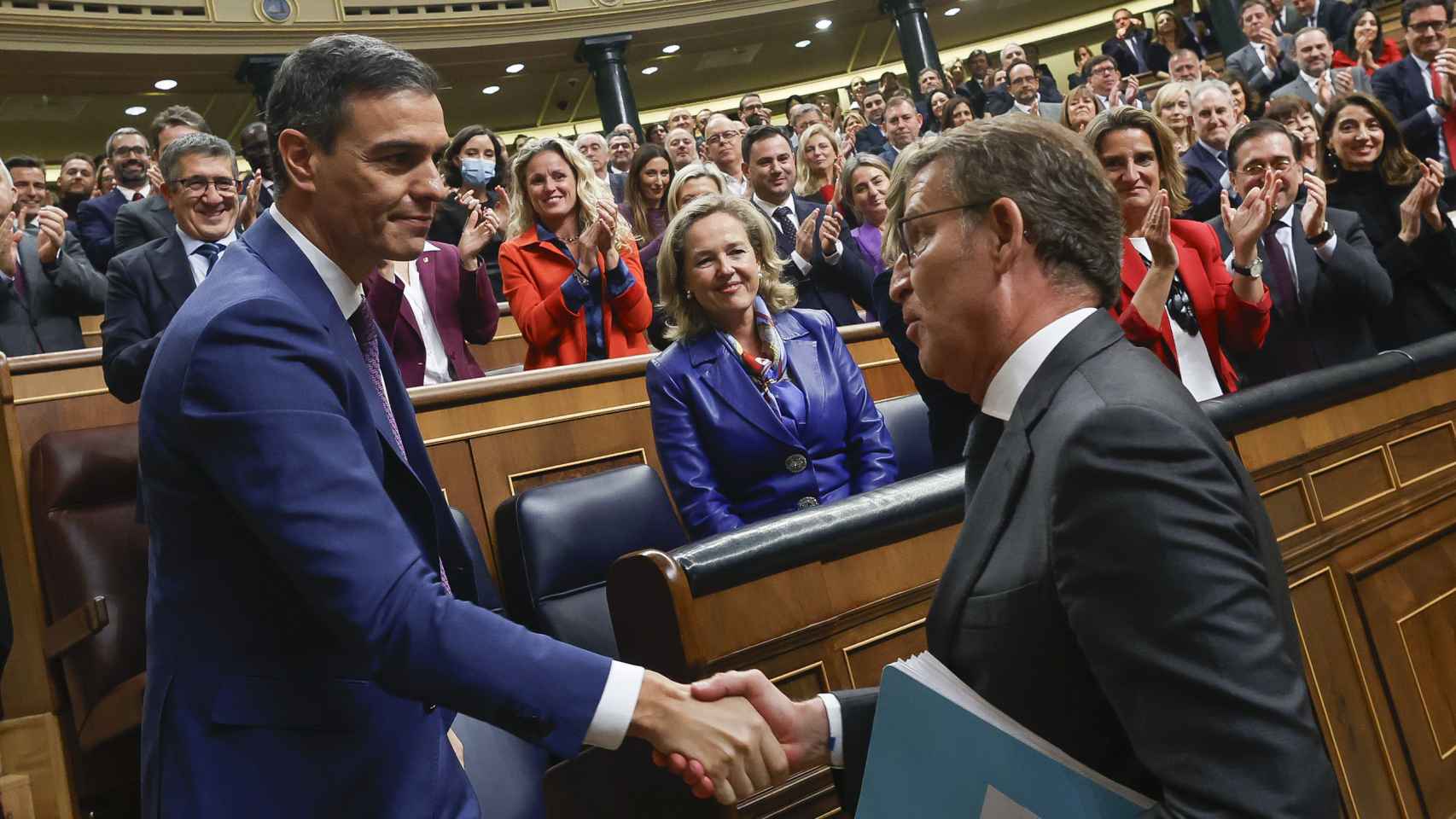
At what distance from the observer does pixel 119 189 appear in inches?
170

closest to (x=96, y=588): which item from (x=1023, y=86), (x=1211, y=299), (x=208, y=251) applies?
(x=208, y=251)

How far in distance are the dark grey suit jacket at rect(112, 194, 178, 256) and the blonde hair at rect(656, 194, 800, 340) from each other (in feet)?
6.45

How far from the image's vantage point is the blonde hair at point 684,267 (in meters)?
2.10

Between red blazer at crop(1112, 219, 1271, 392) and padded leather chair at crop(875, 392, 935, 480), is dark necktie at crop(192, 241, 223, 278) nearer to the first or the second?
padded leather chair at crop(875, 392, 935, 480)

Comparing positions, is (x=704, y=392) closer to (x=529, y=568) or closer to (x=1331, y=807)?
(x=529, y=568)

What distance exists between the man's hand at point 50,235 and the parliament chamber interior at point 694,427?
0.03 meters

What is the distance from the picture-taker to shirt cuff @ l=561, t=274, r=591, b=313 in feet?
8.61

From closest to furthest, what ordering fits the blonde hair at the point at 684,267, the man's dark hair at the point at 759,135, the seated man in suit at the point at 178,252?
the blonde hair at the point at 684,267 < the seated man in suit at the point at 178,252 < the man's dark hair at the point at 759,135

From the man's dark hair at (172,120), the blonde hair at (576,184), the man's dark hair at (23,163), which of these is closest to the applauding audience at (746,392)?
the blonde hair at (576,184)

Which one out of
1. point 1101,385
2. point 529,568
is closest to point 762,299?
point 529,568

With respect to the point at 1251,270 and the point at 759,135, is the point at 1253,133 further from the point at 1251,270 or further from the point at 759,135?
the point at 759,135

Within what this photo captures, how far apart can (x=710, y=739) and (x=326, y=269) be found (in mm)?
554

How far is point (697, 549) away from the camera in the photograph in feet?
3.90

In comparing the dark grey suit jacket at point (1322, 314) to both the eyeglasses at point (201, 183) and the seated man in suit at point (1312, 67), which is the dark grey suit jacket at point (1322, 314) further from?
the seated man in suit at point (1312, 67)
